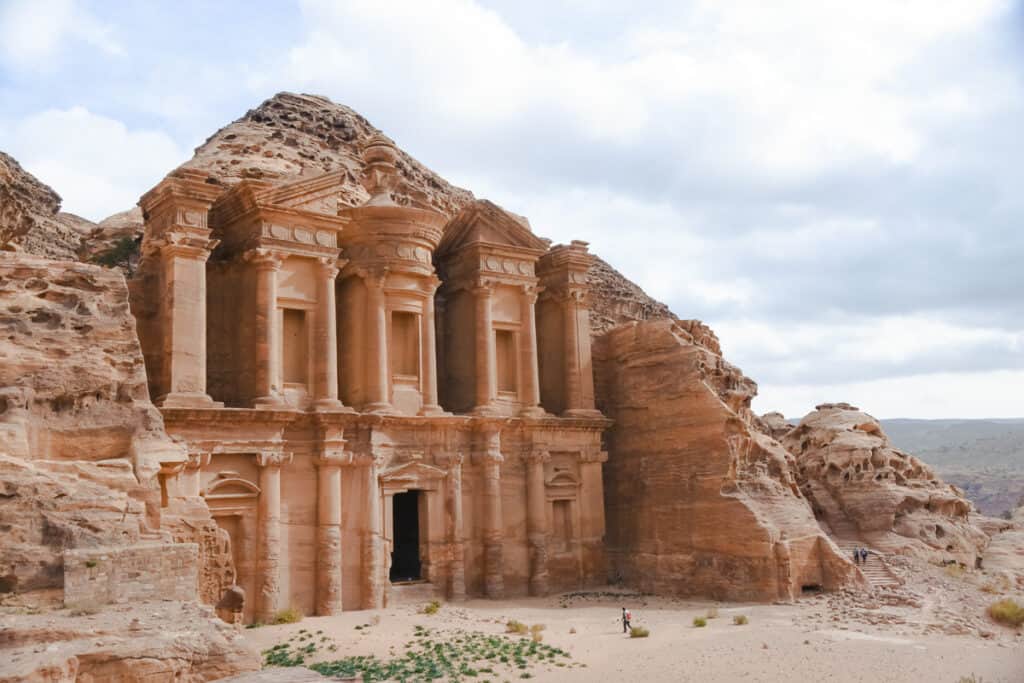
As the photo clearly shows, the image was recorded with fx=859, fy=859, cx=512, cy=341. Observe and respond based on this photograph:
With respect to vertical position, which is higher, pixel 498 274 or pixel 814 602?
pixel 498 274

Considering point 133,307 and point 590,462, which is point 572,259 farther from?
point 133,307

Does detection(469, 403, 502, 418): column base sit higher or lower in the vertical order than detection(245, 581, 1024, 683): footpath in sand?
higher

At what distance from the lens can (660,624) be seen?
21.0 m

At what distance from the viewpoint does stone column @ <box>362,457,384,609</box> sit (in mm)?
22281

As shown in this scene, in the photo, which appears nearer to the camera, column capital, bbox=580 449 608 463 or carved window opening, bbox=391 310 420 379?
carved window opening, bbox=391 310 420 379

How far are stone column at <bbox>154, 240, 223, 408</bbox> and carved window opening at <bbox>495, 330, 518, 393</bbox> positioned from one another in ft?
31.3

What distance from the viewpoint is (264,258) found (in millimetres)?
22547

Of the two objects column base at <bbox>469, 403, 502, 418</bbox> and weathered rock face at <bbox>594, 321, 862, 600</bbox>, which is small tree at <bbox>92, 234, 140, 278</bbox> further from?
weathered rock face at <bbox>594, 321, 862, 600</bbox>

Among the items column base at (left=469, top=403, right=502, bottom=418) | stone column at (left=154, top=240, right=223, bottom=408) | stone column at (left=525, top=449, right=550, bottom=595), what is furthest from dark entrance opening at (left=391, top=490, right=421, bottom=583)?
stone column at (left=154, top=240, right=223, bottom=408)

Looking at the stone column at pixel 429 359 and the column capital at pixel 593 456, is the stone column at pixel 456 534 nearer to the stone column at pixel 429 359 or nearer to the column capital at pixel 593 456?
the stone column at pixel 429 359

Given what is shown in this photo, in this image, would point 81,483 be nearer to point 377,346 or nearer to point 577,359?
point 377,346

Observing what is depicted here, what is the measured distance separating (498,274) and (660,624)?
460 inches

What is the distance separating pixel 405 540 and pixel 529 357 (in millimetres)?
7390

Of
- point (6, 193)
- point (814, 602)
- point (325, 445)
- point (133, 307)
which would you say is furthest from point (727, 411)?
point (6, 193)
